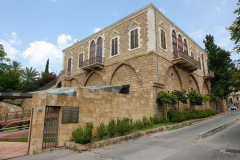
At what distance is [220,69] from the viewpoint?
23.4 m

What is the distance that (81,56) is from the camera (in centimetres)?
2052

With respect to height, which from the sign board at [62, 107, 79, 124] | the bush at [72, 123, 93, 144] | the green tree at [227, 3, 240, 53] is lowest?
the bush at [72, 123, 93, 144]

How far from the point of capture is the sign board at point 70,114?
677 cm

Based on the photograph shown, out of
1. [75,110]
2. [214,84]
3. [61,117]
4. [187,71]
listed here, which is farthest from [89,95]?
[214,84]

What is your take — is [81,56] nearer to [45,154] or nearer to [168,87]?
[168,87]

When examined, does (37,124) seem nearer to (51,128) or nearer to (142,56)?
(51,128)

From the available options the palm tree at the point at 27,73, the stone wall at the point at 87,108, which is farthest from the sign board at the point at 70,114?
the palm tree at the point at 27,73

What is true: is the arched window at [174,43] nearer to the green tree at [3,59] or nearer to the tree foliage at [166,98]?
the tree foliage at [166,98]

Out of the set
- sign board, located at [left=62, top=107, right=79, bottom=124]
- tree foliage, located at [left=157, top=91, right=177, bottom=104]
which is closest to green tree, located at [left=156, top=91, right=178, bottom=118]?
tree foliage, located at [left=157, top=91, right=177, bottom=104]

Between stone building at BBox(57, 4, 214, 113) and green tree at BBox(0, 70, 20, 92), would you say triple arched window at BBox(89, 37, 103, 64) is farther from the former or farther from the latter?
green tree at BBox(0, 70, 20, 92)

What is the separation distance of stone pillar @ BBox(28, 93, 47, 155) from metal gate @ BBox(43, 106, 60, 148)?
0.91ft

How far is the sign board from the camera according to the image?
22.2 feet

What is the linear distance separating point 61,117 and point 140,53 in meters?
9.22

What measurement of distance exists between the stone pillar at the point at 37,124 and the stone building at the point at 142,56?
822 cm
